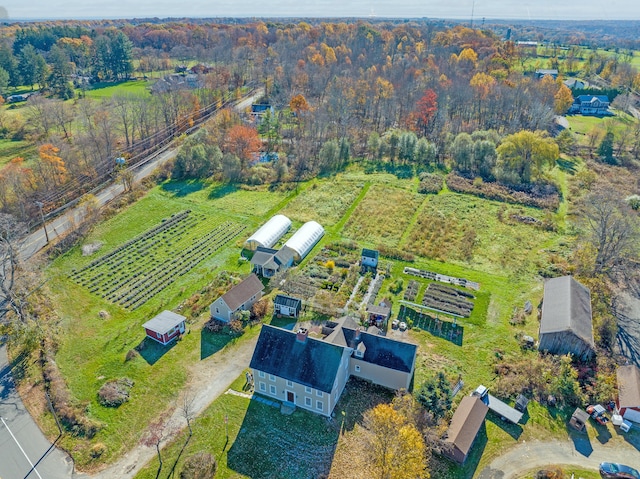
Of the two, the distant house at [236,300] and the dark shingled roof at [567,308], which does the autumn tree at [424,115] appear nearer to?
the dark shingled roof at [567,308]

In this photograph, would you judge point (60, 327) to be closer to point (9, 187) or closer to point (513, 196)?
point (9, 187)

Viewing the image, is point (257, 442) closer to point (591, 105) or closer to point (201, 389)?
point (201, 389)

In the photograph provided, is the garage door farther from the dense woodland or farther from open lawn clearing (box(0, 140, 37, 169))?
open lawn clearing (box(0, 140, 37, 169))

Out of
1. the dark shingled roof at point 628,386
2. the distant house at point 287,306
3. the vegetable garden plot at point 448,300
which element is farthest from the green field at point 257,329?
the dark shingled roof at point 628,386

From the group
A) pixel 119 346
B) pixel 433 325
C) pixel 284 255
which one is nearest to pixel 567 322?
pixel 433 325

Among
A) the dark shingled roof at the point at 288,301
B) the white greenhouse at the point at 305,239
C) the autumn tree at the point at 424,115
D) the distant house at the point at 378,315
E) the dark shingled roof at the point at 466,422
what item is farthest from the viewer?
the autumn tree at the point at 424,115

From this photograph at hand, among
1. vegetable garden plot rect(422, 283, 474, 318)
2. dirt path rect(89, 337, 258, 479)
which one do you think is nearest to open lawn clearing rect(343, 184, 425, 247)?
vegetable garden plot rect(422, 283, 474, 318)
